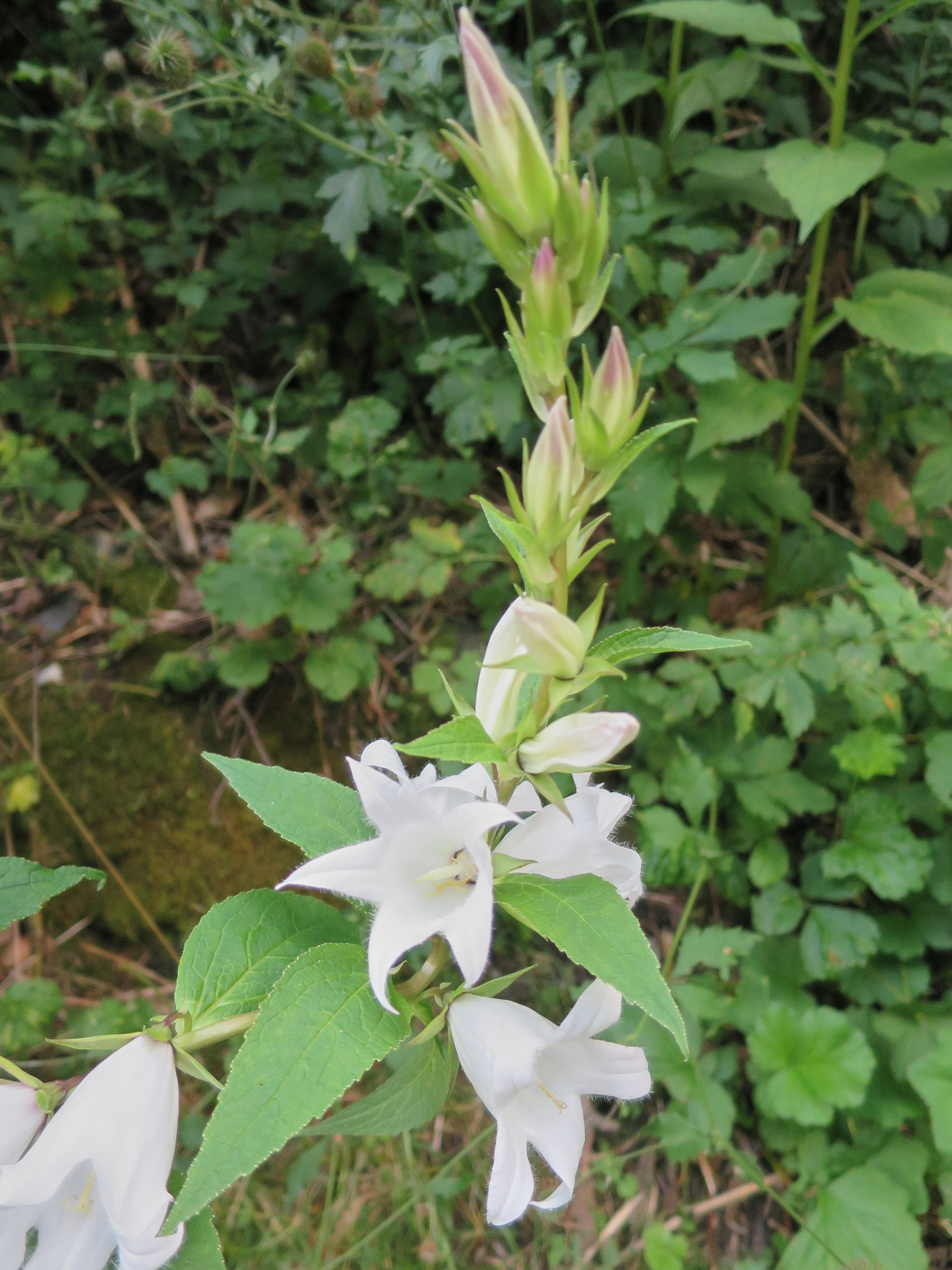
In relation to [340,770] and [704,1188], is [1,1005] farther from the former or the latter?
[704,1188]

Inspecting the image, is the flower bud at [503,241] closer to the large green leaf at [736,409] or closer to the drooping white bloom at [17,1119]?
the drooping white bloom at [17,1119]

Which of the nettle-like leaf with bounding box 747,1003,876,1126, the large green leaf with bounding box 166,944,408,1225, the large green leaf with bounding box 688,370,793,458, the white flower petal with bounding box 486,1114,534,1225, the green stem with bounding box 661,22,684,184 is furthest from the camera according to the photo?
the green stem with bounding box 661,22,684,184

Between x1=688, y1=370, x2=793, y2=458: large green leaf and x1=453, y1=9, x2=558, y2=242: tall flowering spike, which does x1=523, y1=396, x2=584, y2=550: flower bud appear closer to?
x1=453, y1=9, x2=558, y2=242: tall flowering spike

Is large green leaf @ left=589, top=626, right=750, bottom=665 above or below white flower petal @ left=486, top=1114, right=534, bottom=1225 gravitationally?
above

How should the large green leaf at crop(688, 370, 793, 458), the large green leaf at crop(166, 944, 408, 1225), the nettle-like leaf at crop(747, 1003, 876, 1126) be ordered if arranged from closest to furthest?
the large green leaf at crop(166, 944, 408, 1225) → the nettle-like leaf at crop(747, 1003, 876, 1126) → the large green leaf at crop(688, 370, 793, 458)

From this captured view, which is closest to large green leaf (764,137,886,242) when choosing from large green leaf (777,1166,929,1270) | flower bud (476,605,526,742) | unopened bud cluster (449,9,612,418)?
unopened bud cluster (449,9,612,418)
